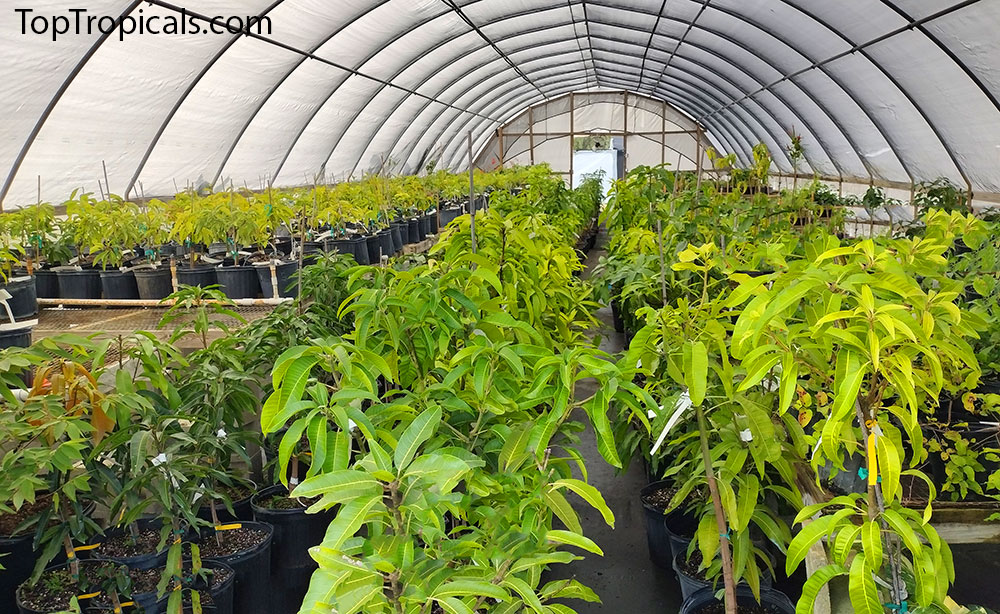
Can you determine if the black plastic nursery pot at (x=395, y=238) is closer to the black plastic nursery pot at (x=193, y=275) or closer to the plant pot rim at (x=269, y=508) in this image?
the black plastic nursery pot at (x=193, y=275)

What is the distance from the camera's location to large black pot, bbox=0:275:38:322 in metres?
4.32

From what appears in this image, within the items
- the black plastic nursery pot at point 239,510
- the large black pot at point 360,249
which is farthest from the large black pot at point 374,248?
the black plastic nursery pot at point 239,510

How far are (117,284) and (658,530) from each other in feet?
13.6

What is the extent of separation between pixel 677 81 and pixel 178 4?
1263 cm

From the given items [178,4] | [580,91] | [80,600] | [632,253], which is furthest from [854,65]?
[580,91]

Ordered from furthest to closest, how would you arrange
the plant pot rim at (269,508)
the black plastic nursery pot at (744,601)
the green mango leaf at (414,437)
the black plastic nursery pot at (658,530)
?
the black plastic nursery pot at (658,530) → the plant pot rim at (269,508) → the black plastic nursery pot at (744,601) → the green mango leaf at (414,437)

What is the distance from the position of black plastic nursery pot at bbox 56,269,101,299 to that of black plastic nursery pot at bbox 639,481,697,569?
13.9 feet

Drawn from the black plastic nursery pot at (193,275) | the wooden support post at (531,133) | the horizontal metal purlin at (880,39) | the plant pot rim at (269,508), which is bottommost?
the plant pot rim at (269,508)

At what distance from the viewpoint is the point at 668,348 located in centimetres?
185

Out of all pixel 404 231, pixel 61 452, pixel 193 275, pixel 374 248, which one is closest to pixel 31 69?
pixel 193 275

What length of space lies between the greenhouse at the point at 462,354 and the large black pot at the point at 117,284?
3cm

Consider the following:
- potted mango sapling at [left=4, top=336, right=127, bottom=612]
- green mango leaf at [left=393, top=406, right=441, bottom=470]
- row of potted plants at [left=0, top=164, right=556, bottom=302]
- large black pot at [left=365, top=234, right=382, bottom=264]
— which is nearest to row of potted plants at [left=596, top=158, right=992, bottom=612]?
green mango leaf at [left=393, top=406, right=441, bottom=470]

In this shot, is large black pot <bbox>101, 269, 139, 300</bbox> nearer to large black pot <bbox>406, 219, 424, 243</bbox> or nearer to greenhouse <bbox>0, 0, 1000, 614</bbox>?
greenhouse <bbox>0, 0, 1000, 614</bbox>

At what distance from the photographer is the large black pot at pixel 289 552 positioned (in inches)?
103
